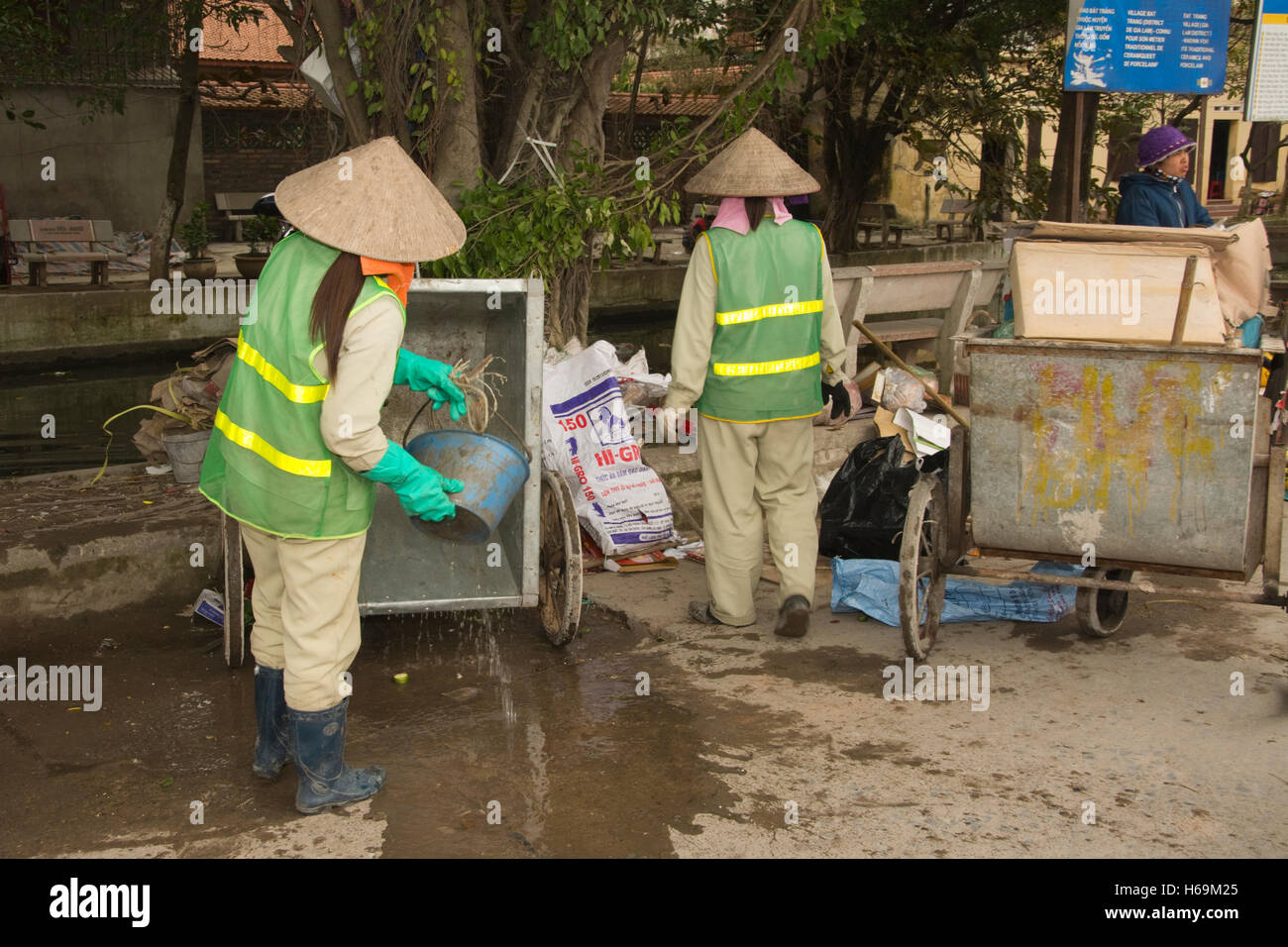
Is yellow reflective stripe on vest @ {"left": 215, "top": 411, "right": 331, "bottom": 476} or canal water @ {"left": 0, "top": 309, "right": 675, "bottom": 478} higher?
yellow reflective stripe on vest @ {"left": 215, "top": 411, "right": 331, "bottom": 476}

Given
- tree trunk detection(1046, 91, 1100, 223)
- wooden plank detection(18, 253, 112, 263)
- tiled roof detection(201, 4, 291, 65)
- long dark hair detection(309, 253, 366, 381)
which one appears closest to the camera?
long dark hair detection(309, 253, 366, 381)

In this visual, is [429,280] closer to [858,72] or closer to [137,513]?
[137,513]

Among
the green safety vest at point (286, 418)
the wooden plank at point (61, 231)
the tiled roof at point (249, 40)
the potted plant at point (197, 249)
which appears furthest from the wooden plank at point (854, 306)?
the tiled roof at point (249, 40)

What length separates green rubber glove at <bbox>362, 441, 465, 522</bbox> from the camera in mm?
3279

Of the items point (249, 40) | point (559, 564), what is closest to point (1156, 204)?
point (559, 564)

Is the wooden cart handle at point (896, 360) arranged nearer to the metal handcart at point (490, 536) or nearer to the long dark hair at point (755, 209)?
the long dark hair at point (755, 209)

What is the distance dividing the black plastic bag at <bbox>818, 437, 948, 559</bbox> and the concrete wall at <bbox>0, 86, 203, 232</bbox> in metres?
17.1

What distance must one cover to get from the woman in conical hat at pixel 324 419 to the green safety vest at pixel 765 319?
1496 mm

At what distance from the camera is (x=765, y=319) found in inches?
190

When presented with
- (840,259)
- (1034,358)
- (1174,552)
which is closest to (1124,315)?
(1034,358)

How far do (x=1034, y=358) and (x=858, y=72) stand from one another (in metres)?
10.7

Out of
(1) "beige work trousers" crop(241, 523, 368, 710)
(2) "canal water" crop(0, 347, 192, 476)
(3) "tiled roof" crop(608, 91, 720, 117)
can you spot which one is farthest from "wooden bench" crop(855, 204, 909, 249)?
(1) "beige work trousers" crop(241, 523, 368, 710)

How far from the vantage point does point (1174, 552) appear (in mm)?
4141

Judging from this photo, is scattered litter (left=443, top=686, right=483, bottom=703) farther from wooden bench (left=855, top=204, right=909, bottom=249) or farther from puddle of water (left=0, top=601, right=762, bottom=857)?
wooden bench (left=855, top=204, right=909, bottom=249)
